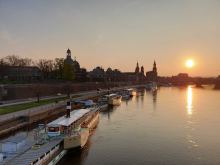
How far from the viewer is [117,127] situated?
168ft

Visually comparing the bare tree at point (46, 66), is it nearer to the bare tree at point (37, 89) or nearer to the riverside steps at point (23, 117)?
the bare tree at point (37, 89)

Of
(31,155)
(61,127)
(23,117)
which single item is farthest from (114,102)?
(31,155)

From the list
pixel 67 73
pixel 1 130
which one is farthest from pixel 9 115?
pixel 67 73

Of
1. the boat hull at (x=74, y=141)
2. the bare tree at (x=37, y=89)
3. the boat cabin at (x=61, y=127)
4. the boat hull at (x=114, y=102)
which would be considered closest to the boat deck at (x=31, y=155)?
the boat hull at (x=74, y=141)

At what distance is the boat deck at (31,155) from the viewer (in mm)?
25500

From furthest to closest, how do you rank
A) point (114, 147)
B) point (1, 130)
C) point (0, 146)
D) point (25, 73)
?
1. point (25, 73)
2. point (1, 130)
3. point (114, 147)
4. point (0, 146)

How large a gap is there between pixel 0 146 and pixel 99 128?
21.9 metres

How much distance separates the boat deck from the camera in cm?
2550

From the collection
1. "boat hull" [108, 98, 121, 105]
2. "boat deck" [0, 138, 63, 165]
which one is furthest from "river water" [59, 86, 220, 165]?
"boat hull" [108, 98, 121, 105]

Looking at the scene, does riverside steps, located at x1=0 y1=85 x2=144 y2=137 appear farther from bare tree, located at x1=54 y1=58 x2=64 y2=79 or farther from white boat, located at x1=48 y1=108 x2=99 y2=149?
bare tree, located at x1=54 y1=58 x2=64 y2=79

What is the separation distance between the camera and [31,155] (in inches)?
1072

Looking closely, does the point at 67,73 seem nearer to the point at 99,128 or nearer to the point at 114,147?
the point at 99,128

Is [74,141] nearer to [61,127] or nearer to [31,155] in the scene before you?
[61,127]

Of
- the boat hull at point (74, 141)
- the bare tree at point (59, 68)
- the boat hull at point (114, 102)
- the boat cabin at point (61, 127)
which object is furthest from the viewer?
the bare tree at point (59, 68)
